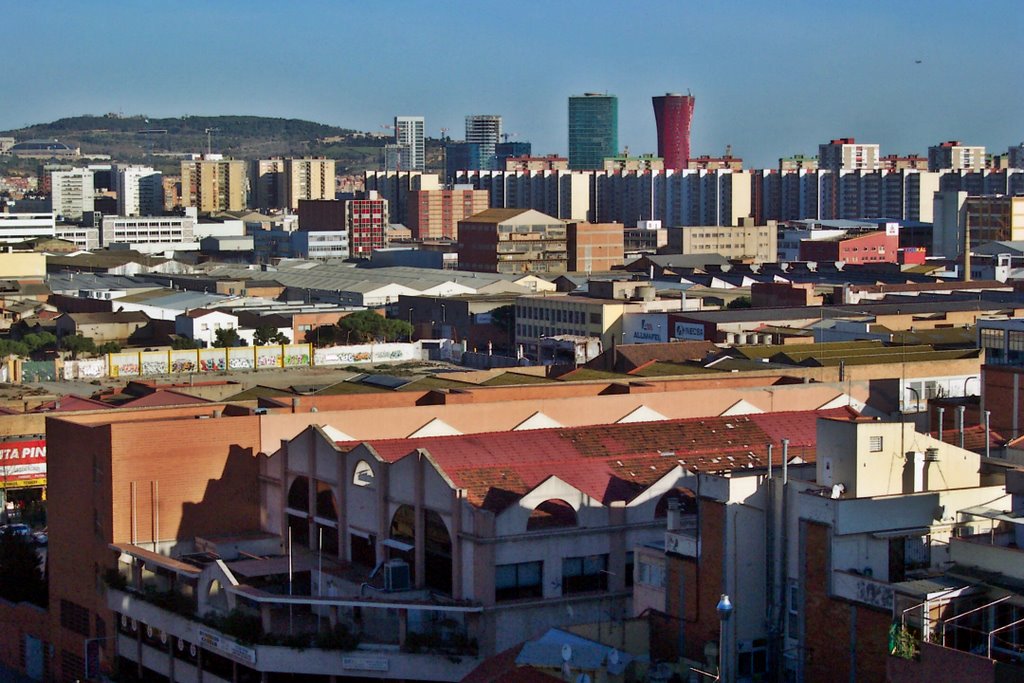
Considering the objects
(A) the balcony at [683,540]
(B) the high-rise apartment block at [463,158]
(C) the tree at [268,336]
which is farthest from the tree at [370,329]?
(B) the high-rise apartment block at [463,158]

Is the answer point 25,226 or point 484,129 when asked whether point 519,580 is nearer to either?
point 25,226

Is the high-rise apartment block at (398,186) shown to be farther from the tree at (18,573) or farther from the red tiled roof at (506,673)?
the red tiled roof at (506,673)

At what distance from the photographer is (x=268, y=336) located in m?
47.7

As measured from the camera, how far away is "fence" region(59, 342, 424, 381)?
4100 centimetres

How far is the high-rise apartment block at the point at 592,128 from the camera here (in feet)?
573

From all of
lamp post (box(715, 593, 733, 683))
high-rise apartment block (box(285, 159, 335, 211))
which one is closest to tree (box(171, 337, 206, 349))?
lamp post (box(715, 593, 733, 683))

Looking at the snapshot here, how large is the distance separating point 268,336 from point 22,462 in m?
20.6

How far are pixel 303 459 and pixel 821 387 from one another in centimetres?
733

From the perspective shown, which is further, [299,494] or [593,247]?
[593,247]

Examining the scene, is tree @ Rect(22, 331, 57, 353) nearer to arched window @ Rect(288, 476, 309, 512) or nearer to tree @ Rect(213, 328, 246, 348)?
tree @ Rect(213, 328, 246, 348)

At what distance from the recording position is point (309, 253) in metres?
84.4

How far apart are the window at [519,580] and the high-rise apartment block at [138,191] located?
10207cm

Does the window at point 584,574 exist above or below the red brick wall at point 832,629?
below

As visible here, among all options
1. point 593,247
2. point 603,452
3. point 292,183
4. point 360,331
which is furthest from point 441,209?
point 603,452
